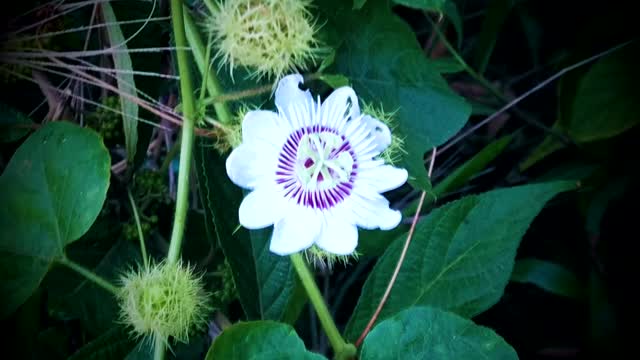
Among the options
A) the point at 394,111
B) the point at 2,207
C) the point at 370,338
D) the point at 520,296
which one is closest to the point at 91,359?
the point at 2,207

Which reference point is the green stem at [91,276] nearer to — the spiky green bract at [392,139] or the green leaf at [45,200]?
the green leaf at [45,200]

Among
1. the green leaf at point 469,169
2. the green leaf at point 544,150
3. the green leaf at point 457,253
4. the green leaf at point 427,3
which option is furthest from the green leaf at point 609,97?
the green leaf at point 427,3

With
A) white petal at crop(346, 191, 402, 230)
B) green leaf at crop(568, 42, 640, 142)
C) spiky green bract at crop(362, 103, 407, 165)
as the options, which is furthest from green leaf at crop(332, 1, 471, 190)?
green leaf at crop(568, 42, 640, 142)

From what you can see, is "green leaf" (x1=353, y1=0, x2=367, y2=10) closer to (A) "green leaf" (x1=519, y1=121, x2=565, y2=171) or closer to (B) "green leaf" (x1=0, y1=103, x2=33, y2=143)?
(B) "green leaf" (x1=0, y1=103, x2=33, y2=143)

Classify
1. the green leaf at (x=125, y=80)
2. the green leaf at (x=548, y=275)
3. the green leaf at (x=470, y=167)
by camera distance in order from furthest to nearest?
the green leaf at (x=548, y=275) < the green leaf at (x=470, y=167) < the green leaf at (x=125, y=80)

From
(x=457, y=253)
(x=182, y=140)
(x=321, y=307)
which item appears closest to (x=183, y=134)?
(x=182, y=140)

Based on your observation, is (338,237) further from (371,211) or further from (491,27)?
(491,27)
